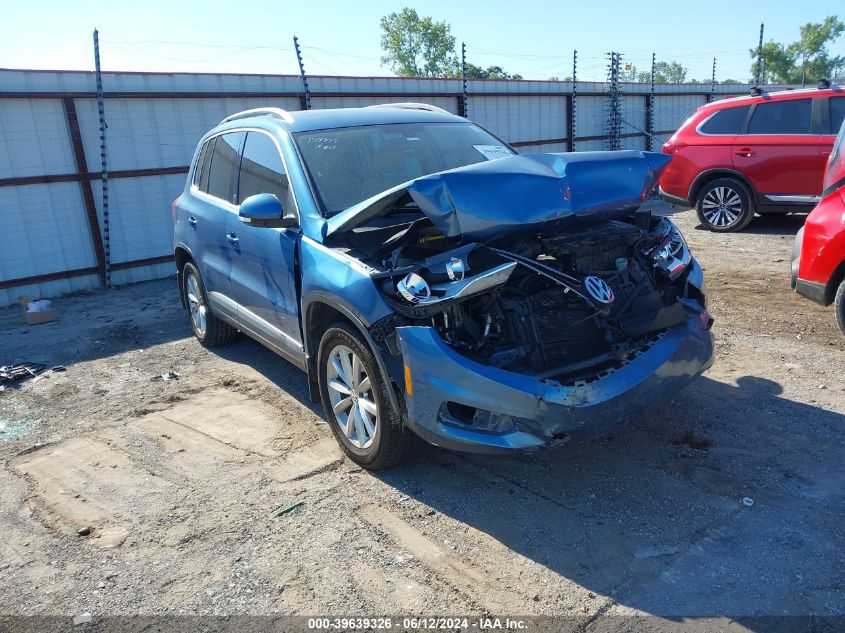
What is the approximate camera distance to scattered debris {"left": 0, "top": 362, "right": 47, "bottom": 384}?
6059mm

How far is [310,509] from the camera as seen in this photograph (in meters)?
3.61

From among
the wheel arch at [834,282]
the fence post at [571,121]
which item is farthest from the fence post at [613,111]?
the wheel arch at [834,282]

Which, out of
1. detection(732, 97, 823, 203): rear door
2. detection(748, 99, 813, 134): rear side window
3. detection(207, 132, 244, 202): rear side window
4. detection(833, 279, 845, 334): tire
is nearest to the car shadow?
detection(833, 279, 845, 334): tire

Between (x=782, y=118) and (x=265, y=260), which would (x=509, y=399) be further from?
(x=782, y=118)

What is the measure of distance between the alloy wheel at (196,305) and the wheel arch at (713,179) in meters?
7.46

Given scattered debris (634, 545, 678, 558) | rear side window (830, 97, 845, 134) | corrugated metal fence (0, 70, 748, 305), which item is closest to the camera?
scattered debris (634, 545, 678, 558)

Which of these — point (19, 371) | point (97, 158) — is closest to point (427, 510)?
point (19, 371)

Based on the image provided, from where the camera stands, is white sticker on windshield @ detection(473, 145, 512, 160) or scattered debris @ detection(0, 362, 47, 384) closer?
white sticker on windshield @ detection(473, 145, 512, 160)

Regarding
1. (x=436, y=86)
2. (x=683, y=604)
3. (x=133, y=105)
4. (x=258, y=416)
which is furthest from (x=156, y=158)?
(x=683, y=604)

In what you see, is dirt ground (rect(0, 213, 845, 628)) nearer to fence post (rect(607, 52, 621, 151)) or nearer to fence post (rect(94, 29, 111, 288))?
fence post (rect(94, 29, 111, 288))

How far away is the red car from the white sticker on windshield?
2.42 m

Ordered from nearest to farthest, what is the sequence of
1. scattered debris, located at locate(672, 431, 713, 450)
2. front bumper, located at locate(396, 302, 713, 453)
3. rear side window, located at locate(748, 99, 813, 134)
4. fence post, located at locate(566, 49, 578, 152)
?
front bumper, located at locate(396, 302, 713, 453) < scattered debris, located at locate(672, 431, 713, 450) < rear side window, located at locate(748, 99, 813, 134) < fence post, located at locate(566, 49, 578, 152)

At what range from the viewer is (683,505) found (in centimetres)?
337

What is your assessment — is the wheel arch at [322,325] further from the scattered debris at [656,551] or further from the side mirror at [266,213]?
the scattered debris at [656,551]
